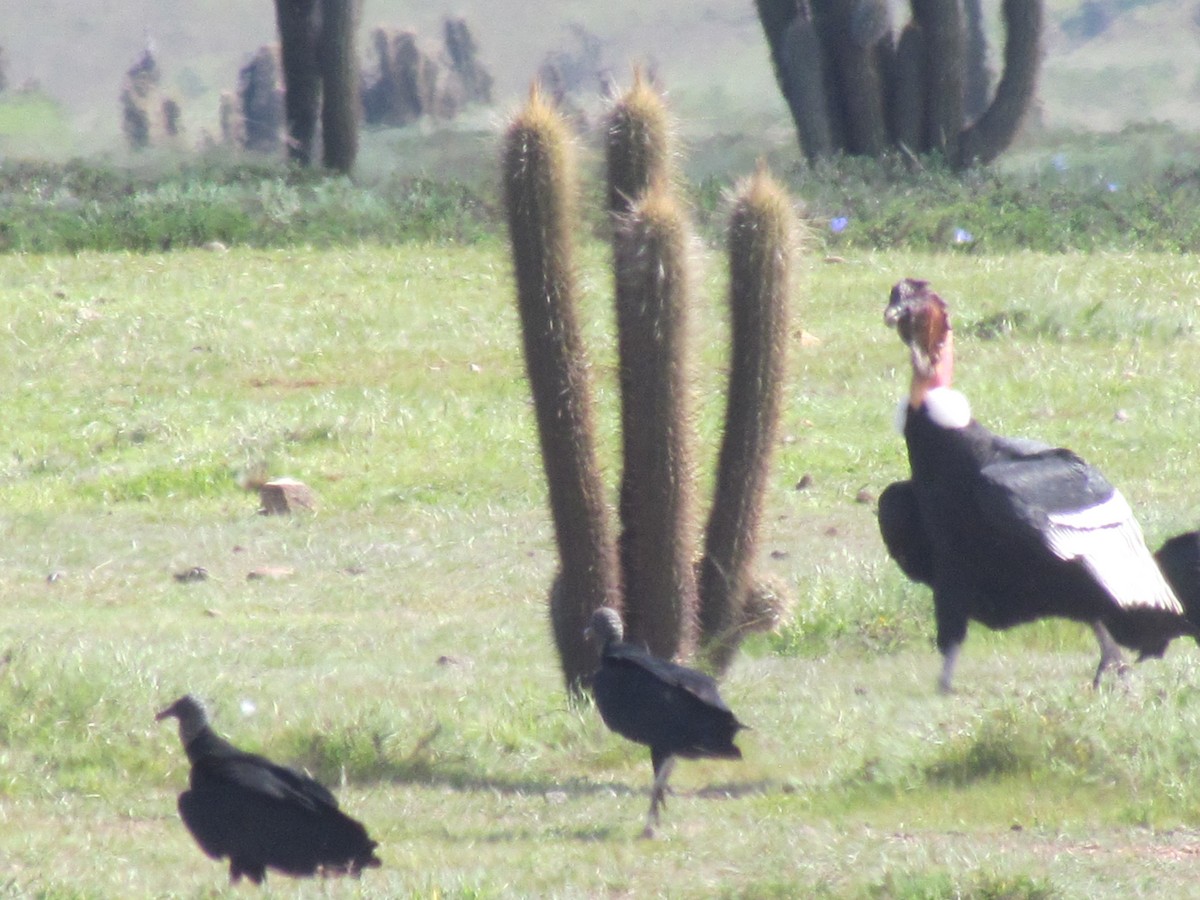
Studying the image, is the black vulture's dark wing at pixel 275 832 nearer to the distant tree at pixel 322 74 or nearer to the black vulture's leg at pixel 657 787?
the black vulture's leg at pixel 657 787

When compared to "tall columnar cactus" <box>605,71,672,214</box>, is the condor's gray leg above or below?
below

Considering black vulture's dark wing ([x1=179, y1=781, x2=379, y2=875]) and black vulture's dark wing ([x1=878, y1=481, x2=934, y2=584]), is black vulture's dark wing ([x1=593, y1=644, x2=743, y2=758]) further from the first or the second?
black vulture's dark wing ([x1=878, y1=481, x2=934, y2=584])

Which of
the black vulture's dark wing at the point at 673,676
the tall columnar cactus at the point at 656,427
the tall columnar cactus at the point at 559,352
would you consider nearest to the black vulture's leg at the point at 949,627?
the tall columnar cactus at the point at 656,427

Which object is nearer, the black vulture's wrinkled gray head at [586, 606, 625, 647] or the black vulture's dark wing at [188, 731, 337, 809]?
the black vulture's dark wing at [188, 731, 337, 809]

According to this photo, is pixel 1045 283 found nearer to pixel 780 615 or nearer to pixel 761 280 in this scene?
pixel 780 615

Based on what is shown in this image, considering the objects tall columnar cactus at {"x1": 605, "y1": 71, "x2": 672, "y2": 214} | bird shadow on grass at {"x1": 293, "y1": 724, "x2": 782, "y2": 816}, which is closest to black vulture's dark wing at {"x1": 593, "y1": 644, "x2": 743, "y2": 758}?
bird shadow on grass at {"x1": 293, "y1": 724, "x2": 782, "y2": 816}

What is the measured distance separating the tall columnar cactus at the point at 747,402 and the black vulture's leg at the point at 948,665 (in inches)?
32.8

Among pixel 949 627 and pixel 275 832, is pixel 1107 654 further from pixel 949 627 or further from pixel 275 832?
pixel 275 832

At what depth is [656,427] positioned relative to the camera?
23.7 feet

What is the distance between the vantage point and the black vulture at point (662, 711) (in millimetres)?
5891

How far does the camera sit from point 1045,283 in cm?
1666

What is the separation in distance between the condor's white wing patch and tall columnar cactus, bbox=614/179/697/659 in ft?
4.41

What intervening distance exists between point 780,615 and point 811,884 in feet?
10.9

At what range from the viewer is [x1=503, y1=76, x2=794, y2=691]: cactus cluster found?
23.4ft
